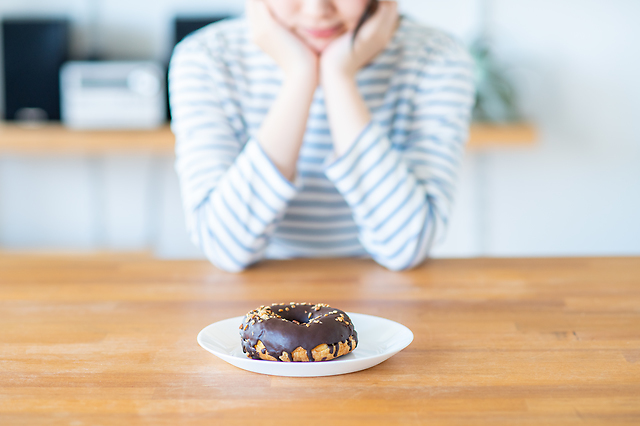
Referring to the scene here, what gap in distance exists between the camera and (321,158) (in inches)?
44.4

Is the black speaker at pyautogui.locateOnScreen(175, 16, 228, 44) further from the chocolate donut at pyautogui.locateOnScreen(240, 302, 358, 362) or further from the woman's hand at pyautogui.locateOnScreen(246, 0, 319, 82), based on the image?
the chocolate donut at pyautogui.locateOnScreen(240, 302, 358, 362)

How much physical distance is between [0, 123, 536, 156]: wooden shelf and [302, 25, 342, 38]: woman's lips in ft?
3.49

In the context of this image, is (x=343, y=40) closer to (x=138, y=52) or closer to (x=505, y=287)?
(x=505, y=287)

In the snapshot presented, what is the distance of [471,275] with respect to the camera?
864 millimetres

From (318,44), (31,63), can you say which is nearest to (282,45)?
(318,44)

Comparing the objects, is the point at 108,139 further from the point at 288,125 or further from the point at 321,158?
the point at 288,125

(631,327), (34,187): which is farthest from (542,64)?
(34,187)

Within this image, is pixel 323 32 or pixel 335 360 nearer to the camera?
pixel 335 360

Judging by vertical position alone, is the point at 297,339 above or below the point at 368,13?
below

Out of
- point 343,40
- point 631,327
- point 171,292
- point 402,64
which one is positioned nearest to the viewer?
point 631,327

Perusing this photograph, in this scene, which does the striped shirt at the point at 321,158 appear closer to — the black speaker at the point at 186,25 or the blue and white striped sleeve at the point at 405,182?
the blue and white striped sleeve at the point at 405,182

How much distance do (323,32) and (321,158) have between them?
9.1 inches

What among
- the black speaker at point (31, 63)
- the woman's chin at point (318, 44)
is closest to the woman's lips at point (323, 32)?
the woman's chin at point (318, 44)

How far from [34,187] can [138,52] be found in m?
0.70
